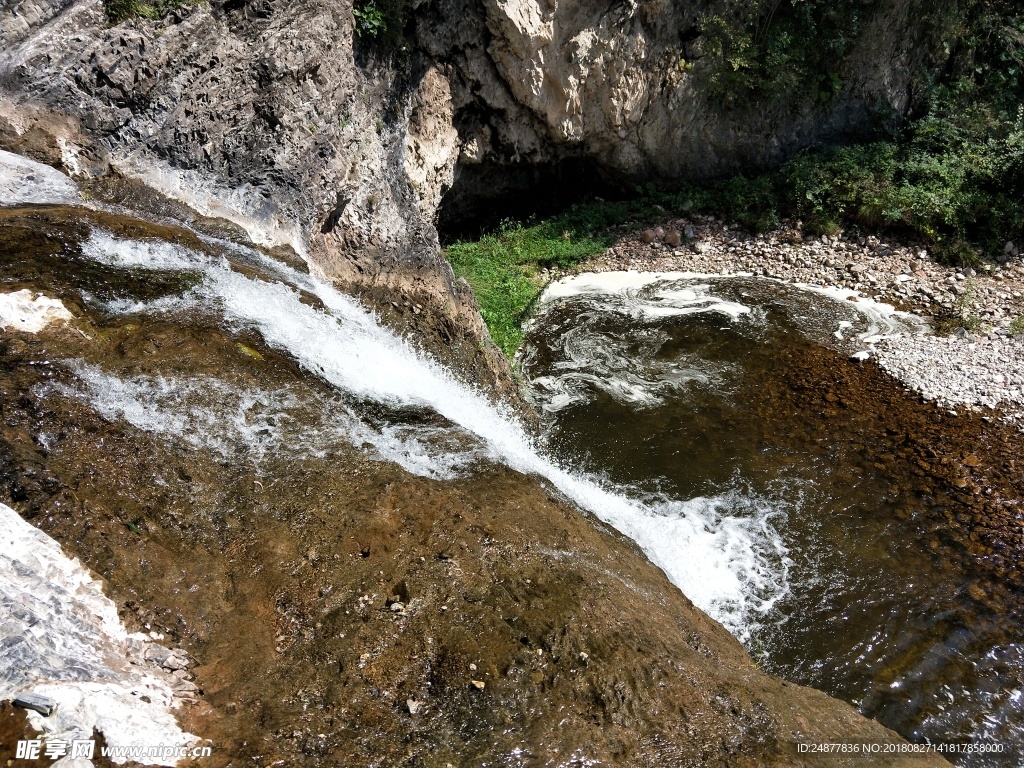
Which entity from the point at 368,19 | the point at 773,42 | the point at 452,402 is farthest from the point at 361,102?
the point at 773,42

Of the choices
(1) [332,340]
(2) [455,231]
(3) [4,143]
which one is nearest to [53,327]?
(1) [332,340]

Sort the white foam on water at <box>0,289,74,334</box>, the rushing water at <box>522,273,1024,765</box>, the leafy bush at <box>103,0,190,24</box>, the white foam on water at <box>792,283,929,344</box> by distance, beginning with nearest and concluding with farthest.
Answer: the white foam on water at <box>0,289,74,334</box>, the rushing water at <box>522,273,1024,765</box>, the leafy bush at <box>103,0,190,24</box>, the white foam on water at <box>792,283,929,344</box>

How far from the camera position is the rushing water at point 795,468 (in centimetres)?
547

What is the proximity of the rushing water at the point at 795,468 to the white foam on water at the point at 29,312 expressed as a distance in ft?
16.9

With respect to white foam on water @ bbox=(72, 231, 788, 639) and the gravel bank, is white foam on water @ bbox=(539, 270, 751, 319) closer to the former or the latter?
the gravel bank

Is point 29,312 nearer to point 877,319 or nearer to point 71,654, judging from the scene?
point 71,654

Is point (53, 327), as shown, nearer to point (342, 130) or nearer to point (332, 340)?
point (332, 340)

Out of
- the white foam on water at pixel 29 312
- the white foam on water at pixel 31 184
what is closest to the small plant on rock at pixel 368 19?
the white foam on water at pixel 31 184

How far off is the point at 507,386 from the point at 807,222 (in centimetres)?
748

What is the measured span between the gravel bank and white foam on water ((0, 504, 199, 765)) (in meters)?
9.21

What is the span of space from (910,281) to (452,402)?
28.0 ft

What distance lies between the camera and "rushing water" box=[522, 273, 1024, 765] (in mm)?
5473

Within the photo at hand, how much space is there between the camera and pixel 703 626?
514 centimetres

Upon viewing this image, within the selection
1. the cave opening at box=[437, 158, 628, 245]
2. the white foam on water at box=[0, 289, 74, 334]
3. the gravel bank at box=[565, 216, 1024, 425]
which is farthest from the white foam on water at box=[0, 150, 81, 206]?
the gravel bank at box=[565, 216, 1024, 425]
